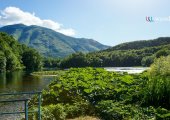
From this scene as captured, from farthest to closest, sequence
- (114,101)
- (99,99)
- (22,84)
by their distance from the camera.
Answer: (22,84) < (99,99) < (114,101)

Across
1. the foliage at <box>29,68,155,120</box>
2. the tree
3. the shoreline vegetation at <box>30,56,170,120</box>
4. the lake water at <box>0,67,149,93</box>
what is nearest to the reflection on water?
the lake water at <box>0,67,149,93</box>

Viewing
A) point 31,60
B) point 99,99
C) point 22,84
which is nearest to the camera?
point 99,99

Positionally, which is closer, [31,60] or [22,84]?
[22,84]

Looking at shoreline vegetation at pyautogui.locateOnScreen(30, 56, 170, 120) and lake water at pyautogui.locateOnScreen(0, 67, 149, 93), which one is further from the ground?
shoreline vegetation at pyautogui.locateOnScreen(30, 56, 170, 120)

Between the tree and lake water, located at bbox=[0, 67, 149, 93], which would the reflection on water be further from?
the tree

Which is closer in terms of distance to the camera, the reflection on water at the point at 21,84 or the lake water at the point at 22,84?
the reflection on water at the point at 21,84

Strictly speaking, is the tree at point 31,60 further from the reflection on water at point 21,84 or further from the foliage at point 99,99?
the foliage at point 99,99

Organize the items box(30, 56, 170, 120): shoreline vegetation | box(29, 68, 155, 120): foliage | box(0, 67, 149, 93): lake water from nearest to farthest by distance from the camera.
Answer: box(30, 56, 170, 120): shoreline vegetation, box(29, 68, 155, 120): foliage, box(0, 67, 149, 93): lake water

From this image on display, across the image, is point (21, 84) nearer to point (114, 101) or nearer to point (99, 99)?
point (99, 99)

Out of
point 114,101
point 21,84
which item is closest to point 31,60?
point 21,84

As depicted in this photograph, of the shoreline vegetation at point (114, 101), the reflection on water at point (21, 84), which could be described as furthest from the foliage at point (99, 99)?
the reflection on water at point (21, 84)

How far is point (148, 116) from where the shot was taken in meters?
17.5

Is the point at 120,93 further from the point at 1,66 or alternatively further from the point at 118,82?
the point at 1,66

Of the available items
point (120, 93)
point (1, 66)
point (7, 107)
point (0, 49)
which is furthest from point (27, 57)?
point (120, 93)
